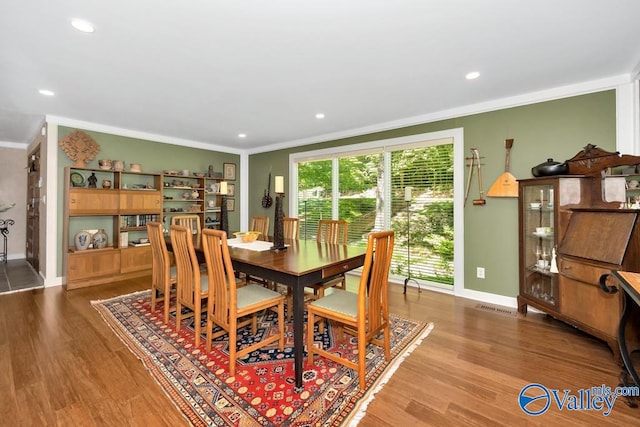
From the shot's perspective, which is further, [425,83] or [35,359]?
[425,83]

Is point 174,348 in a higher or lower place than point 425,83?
lower

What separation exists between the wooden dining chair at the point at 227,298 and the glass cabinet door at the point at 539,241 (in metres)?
2.67

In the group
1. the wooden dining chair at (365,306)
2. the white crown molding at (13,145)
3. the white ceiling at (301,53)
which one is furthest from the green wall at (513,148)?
the white crown molding at (13,145)

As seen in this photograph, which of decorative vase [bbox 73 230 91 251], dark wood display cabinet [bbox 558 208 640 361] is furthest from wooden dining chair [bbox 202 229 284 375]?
decorative vase [bbox 73 230 91 251]

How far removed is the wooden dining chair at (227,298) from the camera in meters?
2.01

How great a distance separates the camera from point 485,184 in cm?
349

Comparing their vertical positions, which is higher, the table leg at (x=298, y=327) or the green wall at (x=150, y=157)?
the green wall at (x=150, y=157)

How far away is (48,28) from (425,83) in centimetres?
315

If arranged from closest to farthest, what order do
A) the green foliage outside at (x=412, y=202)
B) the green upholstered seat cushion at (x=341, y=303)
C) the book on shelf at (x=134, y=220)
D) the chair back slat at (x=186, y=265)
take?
1. the green upholstered seat cushion at (x=341, y=303)
2. the chair back slat at (x=186, y=265)
3. the green foliage outside at (x=412, y=202)
4. the book on shelf at (x=134, y=220)

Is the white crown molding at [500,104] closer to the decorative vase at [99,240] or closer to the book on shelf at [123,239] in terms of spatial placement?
the book on shelf at [123,239]

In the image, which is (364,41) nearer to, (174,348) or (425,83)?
(425,83)

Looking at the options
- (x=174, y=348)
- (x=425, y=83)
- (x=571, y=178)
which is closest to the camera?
(x=174, y=348)

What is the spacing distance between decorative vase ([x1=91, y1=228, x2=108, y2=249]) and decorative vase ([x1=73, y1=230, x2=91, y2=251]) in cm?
8

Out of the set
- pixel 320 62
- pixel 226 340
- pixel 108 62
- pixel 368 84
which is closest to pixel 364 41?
pixel 320 62
